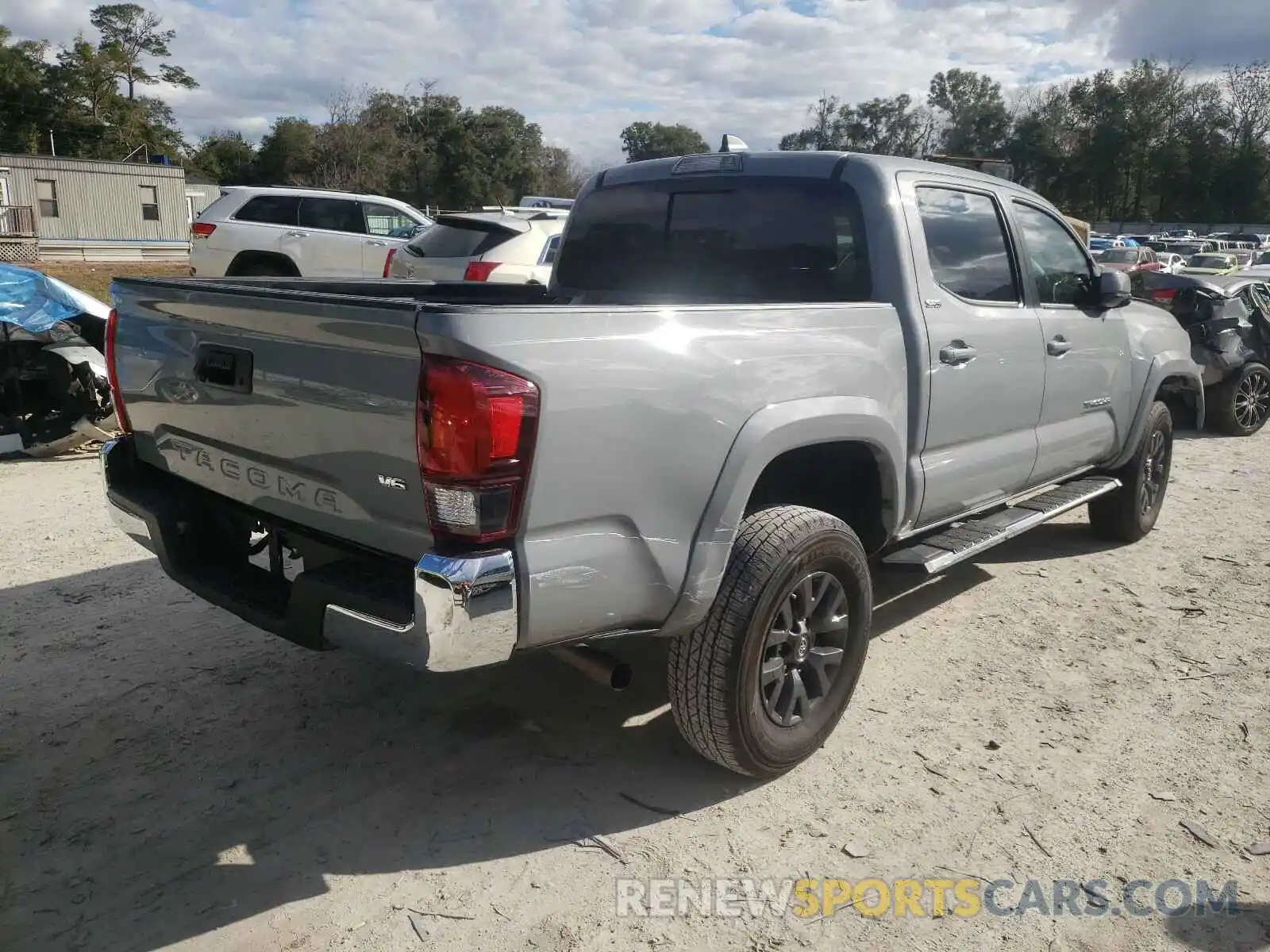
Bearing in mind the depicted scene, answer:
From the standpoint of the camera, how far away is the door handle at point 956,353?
368 centimetres

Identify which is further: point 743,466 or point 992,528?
point 992,528

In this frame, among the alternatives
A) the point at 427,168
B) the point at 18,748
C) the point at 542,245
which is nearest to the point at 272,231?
the point at 542,245

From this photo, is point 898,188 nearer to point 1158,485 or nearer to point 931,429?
point 931,429

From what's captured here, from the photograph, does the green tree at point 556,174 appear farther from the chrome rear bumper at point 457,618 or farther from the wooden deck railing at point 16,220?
the chrome rear bumper at point 457,618

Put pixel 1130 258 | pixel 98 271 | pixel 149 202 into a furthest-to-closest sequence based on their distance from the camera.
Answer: pixel 149 202, pixel 1130 258, pixel 98 271

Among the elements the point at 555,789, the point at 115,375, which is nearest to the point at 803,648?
the point at 555,789

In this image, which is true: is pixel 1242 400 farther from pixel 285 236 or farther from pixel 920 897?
pixel 285 236

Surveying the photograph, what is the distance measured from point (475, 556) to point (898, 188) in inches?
90.8

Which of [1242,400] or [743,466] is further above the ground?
[743,466]

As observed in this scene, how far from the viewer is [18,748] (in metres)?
3.31

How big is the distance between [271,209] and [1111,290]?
1092 cm

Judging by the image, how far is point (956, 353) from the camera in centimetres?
374

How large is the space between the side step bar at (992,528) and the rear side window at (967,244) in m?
0.97

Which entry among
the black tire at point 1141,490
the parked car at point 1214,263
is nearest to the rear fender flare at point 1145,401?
the black tire at point 1141,490
